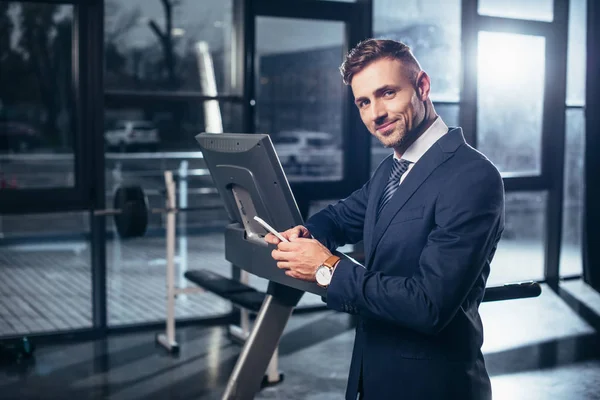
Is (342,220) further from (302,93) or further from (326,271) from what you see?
(302,93)

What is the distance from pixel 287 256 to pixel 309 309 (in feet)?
12.2

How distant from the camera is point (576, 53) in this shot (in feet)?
19.9

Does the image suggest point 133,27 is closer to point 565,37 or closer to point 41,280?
point 41,280

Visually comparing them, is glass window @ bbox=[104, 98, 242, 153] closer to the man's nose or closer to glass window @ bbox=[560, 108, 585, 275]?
glass window @ bbox=[560, 108, 585, 275]

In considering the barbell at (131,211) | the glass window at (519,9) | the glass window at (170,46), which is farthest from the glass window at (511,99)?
the barbell at (131,211)

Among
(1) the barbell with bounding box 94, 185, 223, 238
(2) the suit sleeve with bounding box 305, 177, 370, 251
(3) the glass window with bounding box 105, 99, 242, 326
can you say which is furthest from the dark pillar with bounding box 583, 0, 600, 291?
(2) the suit sleeve with bounding box 305, 177, 370, 251

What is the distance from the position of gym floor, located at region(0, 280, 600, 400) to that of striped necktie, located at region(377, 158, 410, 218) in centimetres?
212

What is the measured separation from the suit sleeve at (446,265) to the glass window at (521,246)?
4.02m

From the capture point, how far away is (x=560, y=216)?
6035 mm

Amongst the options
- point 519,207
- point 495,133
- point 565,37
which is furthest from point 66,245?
point 519,207

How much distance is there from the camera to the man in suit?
1386 millimetres

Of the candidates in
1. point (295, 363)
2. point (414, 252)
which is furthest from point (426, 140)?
point (295, 363)

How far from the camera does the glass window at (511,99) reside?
18.7 ft

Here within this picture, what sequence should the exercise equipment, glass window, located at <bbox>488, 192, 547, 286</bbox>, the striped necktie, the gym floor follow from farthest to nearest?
glass window, located at <bbox>488, 192, 547, 286</bbox>
the exercise equipment
the gym floor
the striped necktie
